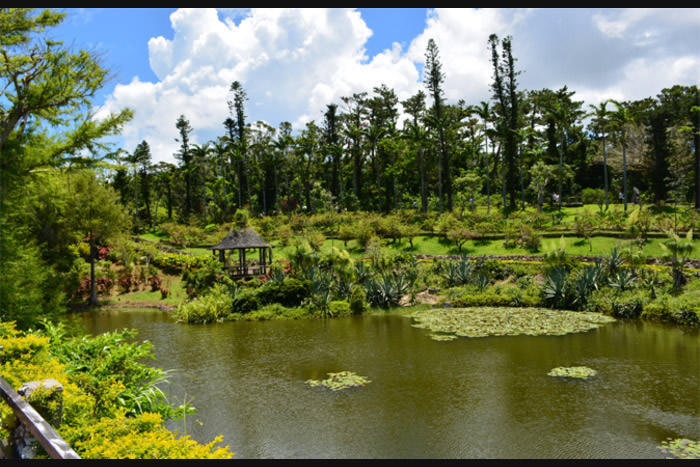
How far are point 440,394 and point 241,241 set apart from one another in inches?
702

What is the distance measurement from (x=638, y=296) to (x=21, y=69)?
21.2m

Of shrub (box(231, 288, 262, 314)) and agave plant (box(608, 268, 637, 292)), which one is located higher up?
agave plant (box(608, 268, 637, 292))

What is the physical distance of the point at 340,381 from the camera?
10.9 metres

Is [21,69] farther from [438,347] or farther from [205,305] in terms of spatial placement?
[438,347]

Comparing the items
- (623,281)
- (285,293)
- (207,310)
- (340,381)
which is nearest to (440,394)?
(340,381)

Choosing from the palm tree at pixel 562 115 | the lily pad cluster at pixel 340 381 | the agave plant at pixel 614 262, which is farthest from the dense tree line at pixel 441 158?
the lily pad cluster at pixel 340 381

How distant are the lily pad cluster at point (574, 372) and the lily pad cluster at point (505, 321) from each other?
3.74 m

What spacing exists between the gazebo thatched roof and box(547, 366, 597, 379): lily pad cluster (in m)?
17.5

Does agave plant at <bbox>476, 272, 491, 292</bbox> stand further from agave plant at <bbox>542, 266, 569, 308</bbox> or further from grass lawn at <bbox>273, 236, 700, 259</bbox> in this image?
grass lawn at <bbox>273, 236, 700, 259</bbox>

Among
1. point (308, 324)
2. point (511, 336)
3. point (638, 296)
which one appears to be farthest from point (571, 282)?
point (308, 324)

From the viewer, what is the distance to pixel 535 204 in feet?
143

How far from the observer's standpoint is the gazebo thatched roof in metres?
25.3

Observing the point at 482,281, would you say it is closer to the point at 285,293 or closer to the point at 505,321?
the point at 505,321

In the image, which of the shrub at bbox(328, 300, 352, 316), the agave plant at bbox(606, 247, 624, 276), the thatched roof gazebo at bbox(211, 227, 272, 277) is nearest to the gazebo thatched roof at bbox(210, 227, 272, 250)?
the thatched roof gazebo at bbox(211, 227, 272, 277)
